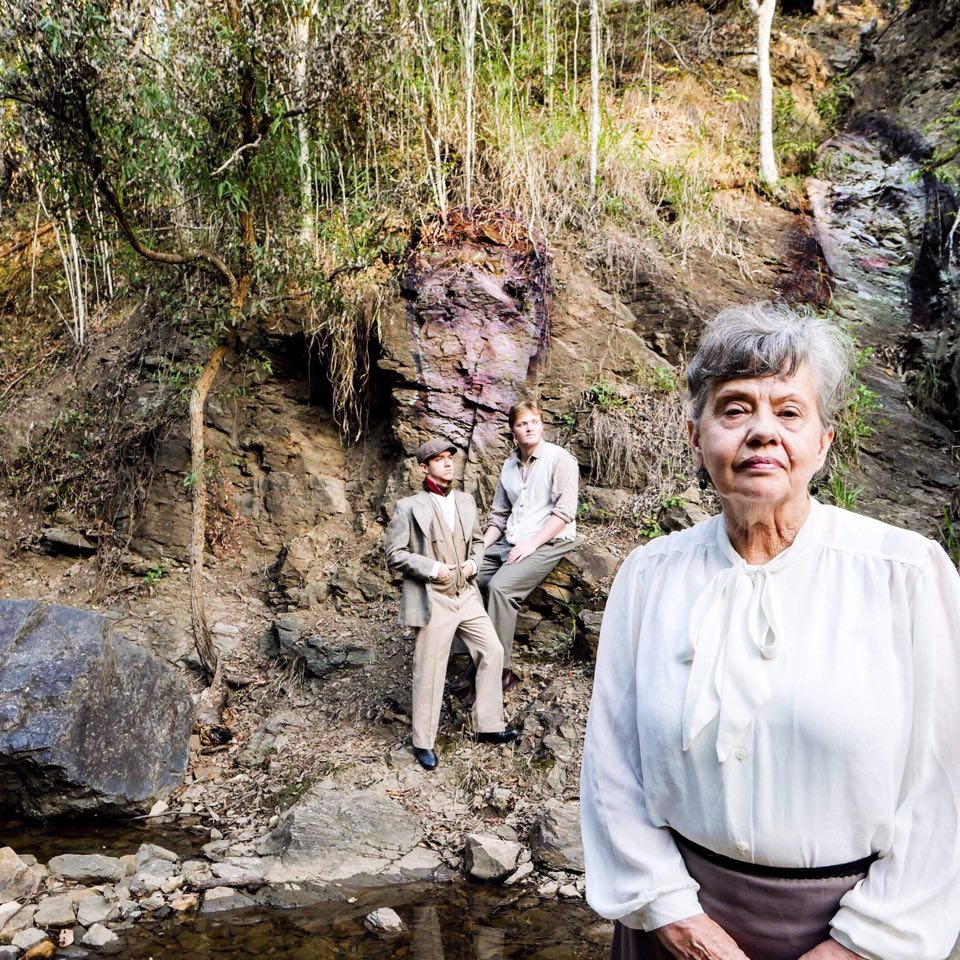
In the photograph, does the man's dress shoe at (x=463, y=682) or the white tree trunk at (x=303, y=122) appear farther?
the white tree trunk at (x=303, y=122)

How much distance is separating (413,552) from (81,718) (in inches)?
88.8

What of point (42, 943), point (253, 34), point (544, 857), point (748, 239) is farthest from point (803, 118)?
point (42, 943)

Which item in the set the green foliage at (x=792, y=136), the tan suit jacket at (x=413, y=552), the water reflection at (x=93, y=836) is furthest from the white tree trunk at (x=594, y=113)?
the water reflection at (x=93, y=836)

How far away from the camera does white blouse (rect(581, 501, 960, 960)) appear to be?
3.90ft

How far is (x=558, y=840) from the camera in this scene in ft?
12.5

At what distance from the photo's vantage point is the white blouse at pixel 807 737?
3.90 ft

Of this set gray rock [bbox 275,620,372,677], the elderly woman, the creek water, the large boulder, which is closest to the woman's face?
the elderly woman

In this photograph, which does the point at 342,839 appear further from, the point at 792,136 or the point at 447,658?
the point at 792,136

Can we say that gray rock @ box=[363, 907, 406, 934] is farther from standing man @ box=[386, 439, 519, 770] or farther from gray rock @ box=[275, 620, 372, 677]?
gray rock @ box=[275, 620, 372, 677]

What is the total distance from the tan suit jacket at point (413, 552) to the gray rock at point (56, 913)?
2.23 meters

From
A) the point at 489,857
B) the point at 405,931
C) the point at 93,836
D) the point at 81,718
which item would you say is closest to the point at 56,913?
the point at 93,836

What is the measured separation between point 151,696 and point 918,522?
610 centimetres

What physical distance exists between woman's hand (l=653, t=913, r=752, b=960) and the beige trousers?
3430 mm

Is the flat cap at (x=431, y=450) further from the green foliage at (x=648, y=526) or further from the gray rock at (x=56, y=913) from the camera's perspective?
the gray rock at (x=56, y=913)
